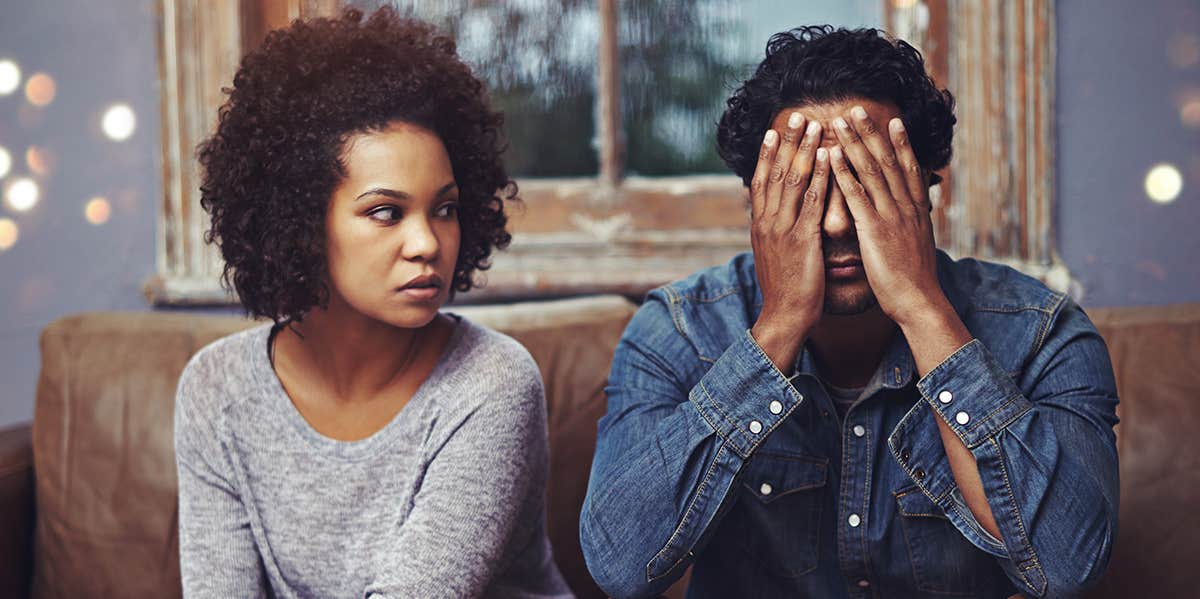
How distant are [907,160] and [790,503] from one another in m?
0.45

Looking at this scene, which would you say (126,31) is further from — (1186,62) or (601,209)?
(1186,62)

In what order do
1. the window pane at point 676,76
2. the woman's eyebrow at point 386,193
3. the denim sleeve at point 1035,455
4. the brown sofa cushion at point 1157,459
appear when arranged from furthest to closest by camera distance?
the window pane at point 676,76, the brown sofa cushion at point 1157,459, the woman's eyebrow at point 386,193, the denim sleeve at point 1035,455

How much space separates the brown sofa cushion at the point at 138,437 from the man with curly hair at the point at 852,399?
1.44 feet

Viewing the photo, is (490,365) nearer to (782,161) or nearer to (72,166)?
(782,161)

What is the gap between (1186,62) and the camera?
1.89m

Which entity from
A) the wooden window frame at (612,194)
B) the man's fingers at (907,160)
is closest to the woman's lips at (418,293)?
the man's fingers at (907,160)

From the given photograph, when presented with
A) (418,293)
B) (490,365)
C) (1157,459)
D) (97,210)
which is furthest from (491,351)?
(97,210)

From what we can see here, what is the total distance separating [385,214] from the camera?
1.26 metres

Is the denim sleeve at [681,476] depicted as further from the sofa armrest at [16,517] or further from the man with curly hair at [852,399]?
the sofa armrest at [16,517]

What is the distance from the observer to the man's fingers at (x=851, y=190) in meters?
1.13

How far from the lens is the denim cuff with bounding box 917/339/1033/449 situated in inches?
42.4

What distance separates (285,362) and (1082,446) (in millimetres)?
1049

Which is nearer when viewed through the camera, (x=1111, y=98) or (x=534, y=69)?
(x=1111, y=98)

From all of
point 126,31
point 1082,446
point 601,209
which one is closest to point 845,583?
point 1082,446
